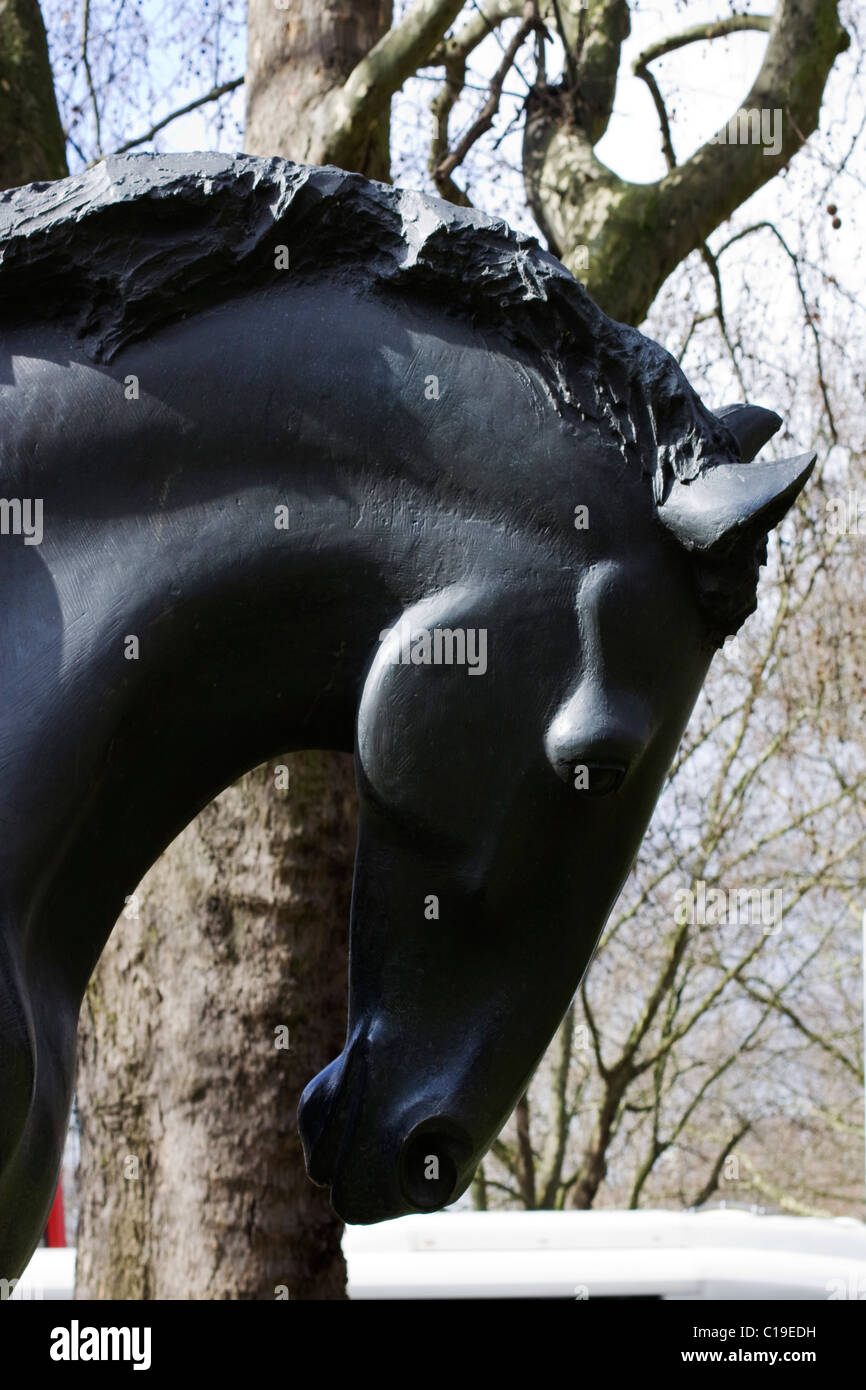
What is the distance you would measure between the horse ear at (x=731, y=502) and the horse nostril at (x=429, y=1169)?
0.61 metres

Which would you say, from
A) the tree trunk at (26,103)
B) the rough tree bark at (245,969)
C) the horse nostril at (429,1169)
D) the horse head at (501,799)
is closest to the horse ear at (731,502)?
the horse head at (501,799)

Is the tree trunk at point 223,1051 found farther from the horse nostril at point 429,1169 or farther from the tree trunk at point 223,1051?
the horse nostril at point 429,1169

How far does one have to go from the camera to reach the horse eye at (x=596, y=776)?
1409 mm

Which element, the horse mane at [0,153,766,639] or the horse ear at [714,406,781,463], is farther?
the horse ear at [714,406,781,463]

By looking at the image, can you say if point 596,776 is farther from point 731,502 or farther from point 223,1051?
point 223,1051

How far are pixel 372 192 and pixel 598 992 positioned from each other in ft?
57.2

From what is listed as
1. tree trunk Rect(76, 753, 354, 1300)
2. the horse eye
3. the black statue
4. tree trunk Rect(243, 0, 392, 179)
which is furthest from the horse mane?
tree trunk Rect(243, 0, 392, 179)

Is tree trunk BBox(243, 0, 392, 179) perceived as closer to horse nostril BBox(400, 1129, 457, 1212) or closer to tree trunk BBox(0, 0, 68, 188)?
tree trunk BBox(0, 0, 68, 188)

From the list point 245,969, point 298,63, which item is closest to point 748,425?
point 245,969

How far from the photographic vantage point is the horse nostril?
1.46m

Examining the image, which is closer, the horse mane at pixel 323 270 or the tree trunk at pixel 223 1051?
the horse mane at pixel 323 270

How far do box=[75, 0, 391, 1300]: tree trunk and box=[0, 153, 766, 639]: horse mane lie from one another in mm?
3513

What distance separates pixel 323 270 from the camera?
1.54 meters

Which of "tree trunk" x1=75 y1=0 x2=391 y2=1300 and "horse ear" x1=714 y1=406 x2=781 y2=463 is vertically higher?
"horse ear" x1=714 y1=406 x2=781 y2=463
